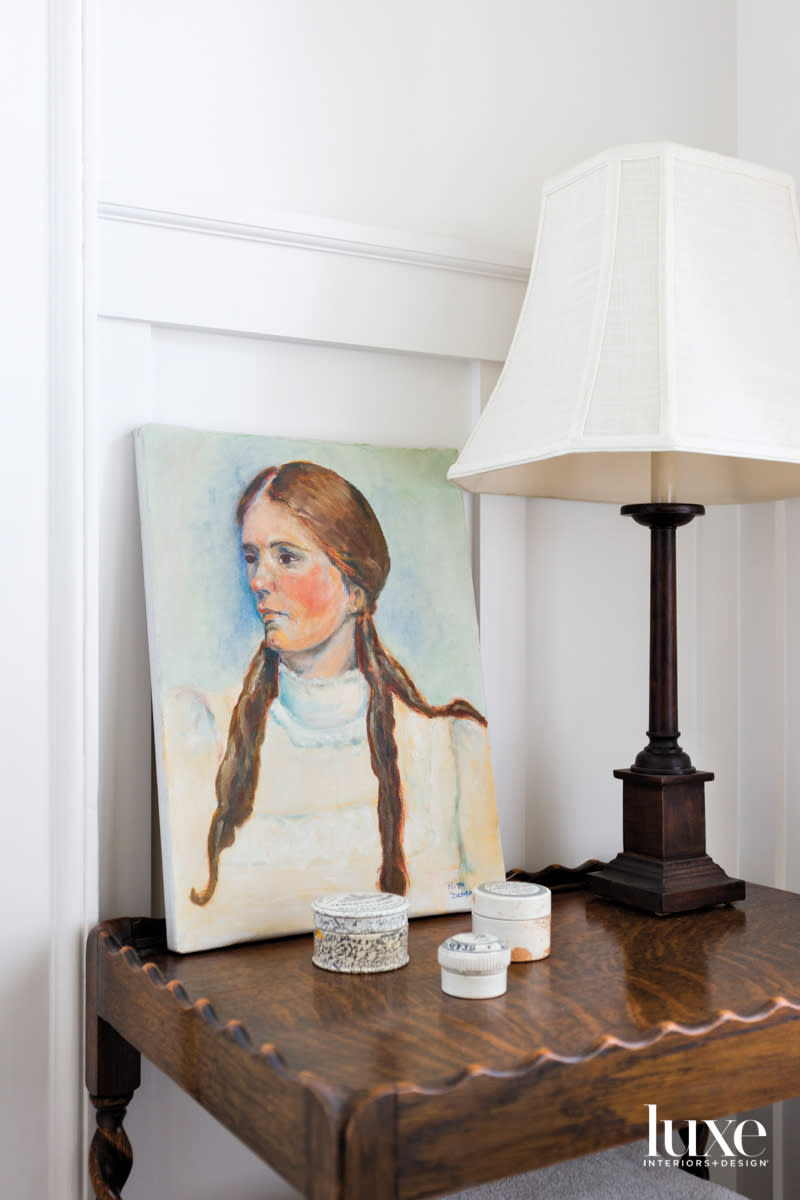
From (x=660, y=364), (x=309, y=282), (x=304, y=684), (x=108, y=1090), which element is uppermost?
(x=309, y=282)

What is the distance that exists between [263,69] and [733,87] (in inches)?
29.0

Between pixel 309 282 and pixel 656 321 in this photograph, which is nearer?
pixel 656 321

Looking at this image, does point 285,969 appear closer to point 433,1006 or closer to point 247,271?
point 433,1006

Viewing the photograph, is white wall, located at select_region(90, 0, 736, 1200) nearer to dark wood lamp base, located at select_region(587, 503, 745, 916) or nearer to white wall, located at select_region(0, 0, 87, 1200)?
white wall, located at select_region(0, 0, 87, 1200)

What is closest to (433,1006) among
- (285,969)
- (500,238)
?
(285,969)

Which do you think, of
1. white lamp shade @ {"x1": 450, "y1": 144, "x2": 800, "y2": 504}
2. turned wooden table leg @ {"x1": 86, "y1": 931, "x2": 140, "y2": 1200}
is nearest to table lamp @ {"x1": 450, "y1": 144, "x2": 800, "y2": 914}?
white lamp shade @ {"x1": 450, "y1": 144, "x2": 800, "y2": 504}

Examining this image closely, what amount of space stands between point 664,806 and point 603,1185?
0.38 m

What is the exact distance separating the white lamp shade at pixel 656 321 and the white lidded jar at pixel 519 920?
0.41m

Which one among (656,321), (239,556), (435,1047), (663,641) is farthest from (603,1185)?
(656,321)

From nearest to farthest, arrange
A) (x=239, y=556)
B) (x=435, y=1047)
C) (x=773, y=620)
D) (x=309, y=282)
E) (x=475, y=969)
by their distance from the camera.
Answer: (x=435, y=1047) → (x=475, y=969) → (x=239, y=556) → (x=309, y=282) → (x=773, y=620)

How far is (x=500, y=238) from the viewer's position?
4.45ft

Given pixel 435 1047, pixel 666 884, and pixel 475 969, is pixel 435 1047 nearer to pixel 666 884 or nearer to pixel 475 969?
pixel 475 969

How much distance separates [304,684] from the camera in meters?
1.11

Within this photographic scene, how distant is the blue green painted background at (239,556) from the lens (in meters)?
1.07
